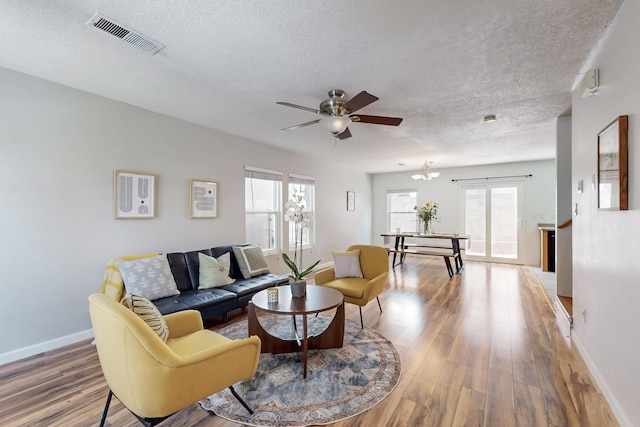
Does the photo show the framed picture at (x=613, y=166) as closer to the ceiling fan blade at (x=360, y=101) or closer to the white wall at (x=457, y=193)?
the ceiling fan blade at (x=360, y=101)

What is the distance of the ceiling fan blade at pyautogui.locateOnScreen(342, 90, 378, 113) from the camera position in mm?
2170

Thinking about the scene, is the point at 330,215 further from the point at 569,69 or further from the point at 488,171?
the point at 569,69

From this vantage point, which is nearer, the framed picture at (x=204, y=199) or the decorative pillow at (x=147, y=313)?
the decorative pillow at (x=147, y=313)

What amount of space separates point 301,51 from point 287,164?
3334 mm

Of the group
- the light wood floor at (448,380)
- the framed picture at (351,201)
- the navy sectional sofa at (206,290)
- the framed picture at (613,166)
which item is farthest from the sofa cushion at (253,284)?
the framed picture at (351,201)

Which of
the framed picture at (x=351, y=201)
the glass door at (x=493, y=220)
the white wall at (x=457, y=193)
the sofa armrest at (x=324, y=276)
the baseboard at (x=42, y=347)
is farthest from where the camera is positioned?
the framed picture at (x=351, y=201)

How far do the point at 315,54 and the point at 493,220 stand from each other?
6.72m

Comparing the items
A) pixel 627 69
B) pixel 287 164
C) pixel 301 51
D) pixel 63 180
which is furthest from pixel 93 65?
pixel 627 69

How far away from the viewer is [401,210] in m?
8.38

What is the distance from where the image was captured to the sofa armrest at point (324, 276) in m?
3.44

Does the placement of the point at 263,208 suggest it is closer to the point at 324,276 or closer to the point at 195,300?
the point at 324,276

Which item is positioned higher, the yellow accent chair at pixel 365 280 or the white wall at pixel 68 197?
the white wall at pixel 68 197

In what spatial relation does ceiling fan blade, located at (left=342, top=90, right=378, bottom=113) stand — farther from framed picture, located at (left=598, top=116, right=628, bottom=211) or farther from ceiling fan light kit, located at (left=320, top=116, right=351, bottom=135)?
framed picture, located at (left=598, top=116, right=628, bottom=211)

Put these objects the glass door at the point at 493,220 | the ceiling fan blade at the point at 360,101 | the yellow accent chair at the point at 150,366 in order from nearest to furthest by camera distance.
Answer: the yellow accent chair at the point at 150,366 → the ceiling fan blade at the point at 360,101 → the glass door at the point at 493,220
